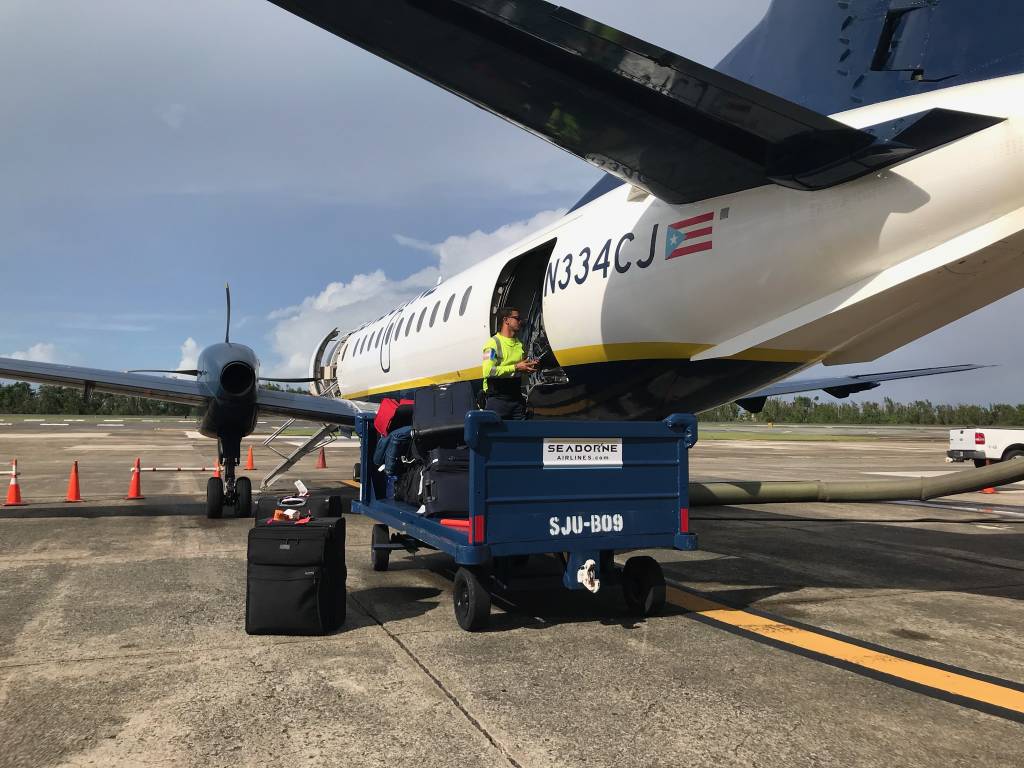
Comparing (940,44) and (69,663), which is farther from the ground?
(940,44)

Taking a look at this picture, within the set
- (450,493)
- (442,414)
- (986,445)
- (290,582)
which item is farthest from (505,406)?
(986,445)

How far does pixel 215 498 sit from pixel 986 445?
21787 mm

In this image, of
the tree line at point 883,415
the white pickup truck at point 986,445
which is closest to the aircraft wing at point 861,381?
the white pickup truck at point 986,445

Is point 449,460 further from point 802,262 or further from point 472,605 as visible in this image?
point 802,262

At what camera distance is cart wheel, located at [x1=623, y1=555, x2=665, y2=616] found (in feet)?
17.5

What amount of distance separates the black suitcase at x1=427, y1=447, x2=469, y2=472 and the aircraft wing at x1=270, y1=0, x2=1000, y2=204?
2418 mm

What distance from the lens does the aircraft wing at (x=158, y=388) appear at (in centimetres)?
1144

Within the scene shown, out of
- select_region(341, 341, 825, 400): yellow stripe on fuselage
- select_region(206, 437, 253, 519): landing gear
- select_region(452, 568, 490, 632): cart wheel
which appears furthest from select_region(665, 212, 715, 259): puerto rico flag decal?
select_region(206, 437, 253, 519): landing gear

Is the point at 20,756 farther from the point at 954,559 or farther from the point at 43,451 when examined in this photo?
the point at 43,451

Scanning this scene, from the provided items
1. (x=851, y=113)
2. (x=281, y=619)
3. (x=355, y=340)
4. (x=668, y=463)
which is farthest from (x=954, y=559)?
(x=355, y=340)

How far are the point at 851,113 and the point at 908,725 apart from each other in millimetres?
4002

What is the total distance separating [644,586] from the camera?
5.43m

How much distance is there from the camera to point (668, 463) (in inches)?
211

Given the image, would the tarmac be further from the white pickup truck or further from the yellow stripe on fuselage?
the white pickup truck
